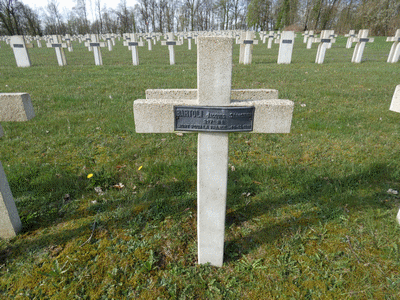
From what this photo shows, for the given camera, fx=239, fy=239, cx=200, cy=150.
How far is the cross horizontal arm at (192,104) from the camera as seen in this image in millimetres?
1582

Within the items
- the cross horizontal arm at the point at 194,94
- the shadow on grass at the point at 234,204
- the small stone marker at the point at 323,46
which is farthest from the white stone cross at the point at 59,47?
the small stone marker at the point at 323,46

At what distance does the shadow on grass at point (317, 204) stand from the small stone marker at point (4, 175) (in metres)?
2.09

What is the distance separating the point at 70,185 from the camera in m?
3.15

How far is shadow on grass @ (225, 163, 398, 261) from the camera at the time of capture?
243cm

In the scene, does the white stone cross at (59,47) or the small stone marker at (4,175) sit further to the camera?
the white stone cross at (59,47)

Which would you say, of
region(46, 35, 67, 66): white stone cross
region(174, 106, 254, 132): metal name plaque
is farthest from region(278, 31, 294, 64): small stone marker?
region(174, 106, 254, 132): metal name plaque

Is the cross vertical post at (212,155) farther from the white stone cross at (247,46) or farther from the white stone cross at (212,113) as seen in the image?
the white stone cross at (247,46)

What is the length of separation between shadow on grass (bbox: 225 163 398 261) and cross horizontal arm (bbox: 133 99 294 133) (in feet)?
4.25

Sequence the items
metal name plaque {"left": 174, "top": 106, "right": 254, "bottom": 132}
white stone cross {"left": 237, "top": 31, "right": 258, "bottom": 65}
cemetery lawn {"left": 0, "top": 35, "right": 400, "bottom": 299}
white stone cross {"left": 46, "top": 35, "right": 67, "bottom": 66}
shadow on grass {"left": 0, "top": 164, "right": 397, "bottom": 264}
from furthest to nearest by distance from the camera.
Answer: white stone cross {"left": 46, "top": 35, "right": 67, "bottom": 66}
white stone cross {"left": 237, "top": 31, "right": 258, "bottom": 65}
shadow on grass {"left": 0, "top": 164, "right": 397, "bottom": 264}
cemetery lawn {"left": 0, "top": 35, "right": 400, "bottom": 299}
metal name plaque {"left": 174, "top": 106, "right": 254, "bottom": 132}

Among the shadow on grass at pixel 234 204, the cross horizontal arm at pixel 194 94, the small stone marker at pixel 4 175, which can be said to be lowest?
the shadow on grass at pixel 234 204

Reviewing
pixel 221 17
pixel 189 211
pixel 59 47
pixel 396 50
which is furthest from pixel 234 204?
pixel 221 17

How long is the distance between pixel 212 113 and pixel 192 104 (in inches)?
5.7

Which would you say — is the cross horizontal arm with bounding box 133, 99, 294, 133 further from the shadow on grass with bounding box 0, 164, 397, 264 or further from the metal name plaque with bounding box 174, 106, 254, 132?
the shadow on grass with bounding box 0, 164, 397, 264

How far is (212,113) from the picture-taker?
61.3 inches
